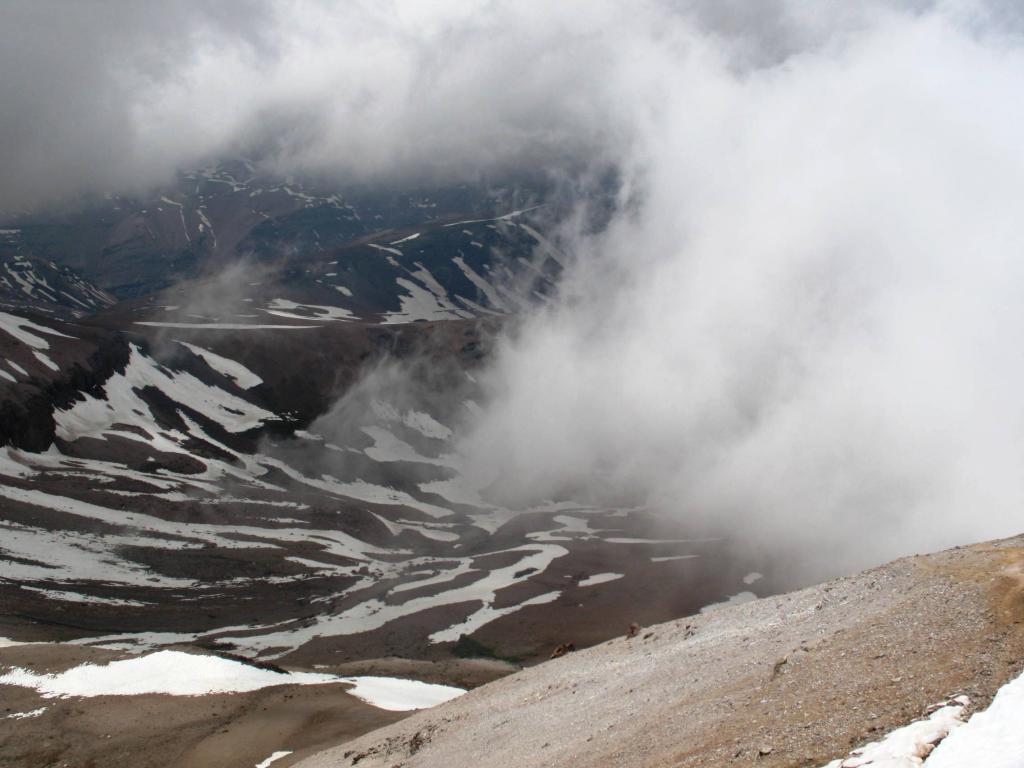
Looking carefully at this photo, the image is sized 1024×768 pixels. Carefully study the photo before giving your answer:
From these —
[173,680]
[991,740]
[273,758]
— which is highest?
[173,680]

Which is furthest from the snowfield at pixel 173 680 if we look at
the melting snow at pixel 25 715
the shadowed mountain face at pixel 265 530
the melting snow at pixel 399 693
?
the shadowed mountain face at pixel 265 530

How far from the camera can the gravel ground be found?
18.3 m

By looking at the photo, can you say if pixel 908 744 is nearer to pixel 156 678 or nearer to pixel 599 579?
pixel 156 678

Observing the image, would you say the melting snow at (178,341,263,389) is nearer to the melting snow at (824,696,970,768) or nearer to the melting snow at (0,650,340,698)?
the melting snow at (0,650,340,698)

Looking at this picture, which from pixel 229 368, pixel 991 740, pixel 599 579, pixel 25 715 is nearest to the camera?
pixel 991 740

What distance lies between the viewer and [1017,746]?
1348cm

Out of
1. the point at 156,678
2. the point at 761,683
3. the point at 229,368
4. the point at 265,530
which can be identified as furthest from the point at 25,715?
the point at 229,368

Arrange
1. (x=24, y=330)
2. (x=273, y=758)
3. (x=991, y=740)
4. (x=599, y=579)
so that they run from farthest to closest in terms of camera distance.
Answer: (x=24, y=330), (x=599, y=579), (x=273, y=758), (x=991, y=740)

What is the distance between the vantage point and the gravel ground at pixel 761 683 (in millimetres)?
18266

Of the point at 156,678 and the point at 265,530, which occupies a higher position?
the point at 265,530

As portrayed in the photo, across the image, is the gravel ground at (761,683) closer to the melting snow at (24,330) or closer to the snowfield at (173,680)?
the snowfield at (173,680)

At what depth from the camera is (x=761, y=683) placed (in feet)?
78.1

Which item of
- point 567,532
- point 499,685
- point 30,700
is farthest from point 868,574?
point 567,532

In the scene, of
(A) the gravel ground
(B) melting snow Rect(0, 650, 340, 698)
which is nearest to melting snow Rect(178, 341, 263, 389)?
(B) melting snow Rect(0, 650, 340, 698)
